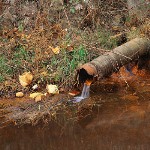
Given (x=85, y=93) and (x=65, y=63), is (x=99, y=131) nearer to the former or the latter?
(x=85, y=93)

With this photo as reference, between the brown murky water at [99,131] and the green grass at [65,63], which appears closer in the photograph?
the brown murky water at [99,131]

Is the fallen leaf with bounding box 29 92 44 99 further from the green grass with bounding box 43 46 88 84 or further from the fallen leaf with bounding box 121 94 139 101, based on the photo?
the fallen leaf with bounding box 121 94 139 101

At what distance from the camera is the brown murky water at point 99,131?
353cm

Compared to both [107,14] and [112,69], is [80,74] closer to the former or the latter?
[112,69]

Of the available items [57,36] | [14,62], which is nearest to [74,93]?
[14,62]

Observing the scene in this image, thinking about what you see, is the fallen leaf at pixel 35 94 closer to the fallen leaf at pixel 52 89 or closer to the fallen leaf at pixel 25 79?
the fallen leaf at pixel 52 89

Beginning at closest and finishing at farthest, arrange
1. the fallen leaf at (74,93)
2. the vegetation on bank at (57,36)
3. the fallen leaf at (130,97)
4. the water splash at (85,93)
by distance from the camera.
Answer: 1. the fallen leaf at (130,97)
2. the water splash at (85,93)
3. the fallen leaf at (74,93)
4. the vegetation on bank at (57,36)

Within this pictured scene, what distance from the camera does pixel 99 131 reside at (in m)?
3.81

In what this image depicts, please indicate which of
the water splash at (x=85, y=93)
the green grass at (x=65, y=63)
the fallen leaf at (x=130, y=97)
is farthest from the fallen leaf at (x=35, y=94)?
the fallen leaf at (x=130, y=97)

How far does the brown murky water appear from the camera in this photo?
3.53m

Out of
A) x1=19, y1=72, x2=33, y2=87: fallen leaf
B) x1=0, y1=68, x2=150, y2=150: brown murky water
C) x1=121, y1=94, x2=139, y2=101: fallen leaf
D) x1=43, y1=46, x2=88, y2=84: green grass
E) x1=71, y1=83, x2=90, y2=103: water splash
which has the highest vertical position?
x1=43, y1=46, x2=88, y2=84: green grass

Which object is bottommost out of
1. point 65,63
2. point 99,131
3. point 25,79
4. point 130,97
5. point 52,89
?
point 99,131

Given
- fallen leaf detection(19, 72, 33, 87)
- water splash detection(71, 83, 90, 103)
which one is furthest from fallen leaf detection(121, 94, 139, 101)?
fallen leaf detection(19, 72, 33, 87)

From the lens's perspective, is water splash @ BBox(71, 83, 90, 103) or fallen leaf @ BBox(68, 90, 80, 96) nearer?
water splash @ BBox(71, 83, 90, 103)
